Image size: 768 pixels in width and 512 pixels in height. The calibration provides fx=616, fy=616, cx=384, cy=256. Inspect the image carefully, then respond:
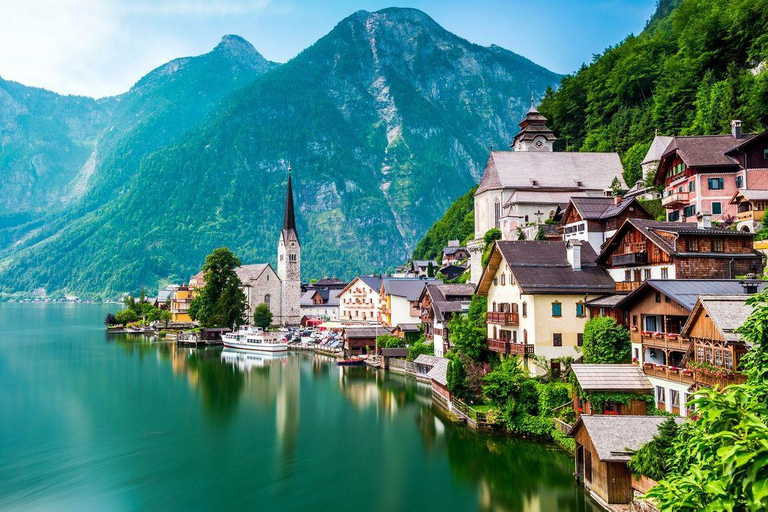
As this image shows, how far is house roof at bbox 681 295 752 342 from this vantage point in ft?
76.2

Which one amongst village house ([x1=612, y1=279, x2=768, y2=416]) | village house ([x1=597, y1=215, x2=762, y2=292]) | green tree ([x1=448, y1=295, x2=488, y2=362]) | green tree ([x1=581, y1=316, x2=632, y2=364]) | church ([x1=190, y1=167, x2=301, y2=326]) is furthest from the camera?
church ([x1=190, y1=167, x2=301, y2=326])

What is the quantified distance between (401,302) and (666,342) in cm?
4991

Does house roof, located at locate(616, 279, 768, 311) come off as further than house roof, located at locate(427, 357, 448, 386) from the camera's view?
No

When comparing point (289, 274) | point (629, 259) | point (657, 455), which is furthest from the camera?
point (289, 274)

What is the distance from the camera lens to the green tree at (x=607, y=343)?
108ft

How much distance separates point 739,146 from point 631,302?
1914 cm

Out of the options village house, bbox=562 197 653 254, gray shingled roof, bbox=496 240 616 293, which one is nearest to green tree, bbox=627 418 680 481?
gray shingled roof, bbox=496 240 616 293

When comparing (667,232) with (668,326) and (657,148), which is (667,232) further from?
(657,148)

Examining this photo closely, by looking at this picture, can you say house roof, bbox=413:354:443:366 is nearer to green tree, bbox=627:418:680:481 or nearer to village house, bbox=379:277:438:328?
village house, bbox=379:277:438:328

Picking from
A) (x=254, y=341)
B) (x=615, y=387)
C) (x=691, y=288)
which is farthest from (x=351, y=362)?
(x=691, y=288)

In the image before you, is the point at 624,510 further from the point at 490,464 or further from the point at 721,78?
the point at 721,78

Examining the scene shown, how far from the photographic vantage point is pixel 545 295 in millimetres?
37906

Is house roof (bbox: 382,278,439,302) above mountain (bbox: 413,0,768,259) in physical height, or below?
below

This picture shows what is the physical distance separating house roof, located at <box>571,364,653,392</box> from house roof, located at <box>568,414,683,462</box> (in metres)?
4.30
